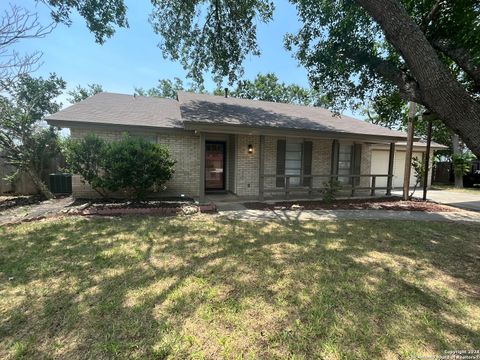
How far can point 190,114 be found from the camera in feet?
28.6

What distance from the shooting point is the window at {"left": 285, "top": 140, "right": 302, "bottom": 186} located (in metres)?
10.9

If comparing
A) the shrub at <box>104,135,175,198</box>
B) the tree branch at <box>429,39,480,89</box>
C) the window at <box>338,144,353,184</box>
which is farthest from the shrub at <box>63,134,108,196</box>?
the window at <box>338,144,353,184</box>

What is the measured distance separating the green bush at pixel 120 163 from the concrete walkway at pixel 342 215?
240 centimetres

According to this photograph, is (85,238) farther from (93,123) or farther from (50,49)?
(50,49)

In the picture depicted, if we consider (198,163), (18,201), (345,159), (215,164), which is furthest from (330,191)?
(18,201)

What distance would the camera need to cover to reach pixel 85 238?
511cm

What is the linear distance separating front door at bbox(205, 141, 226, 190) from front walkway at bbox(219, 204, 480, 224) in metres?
2.90

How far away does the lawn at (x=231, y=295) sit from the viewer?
2.37 m

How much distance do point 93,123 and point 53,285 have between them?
22.4 feet

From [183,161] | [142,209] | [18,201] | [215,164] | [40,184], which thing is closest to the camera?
[142,209]

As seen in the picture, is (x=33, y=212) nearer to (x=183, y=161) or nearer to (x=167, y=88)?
(x=183, y=161)

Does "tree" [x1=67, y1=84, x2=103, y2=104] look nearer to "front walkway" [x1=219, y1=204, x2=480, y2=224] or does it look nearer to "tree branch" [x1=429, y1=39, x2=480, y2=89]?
"front walkway" [x1=219, y1=204, x2=480, y2=224]

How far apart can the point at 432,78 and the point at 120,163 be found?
7.12 m

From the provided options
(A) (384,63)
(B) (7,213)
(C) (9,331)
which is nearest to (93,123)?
(B) (7,213)
